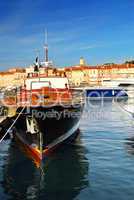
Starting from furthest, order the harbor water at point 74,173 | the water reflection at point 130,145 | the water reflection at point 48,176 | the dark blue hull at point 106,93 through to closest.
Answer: the dark blue hull at point 106,93 < the water reflection at point 130,145 < the water reflection at point 48,176 < the harbor water at point 74,173

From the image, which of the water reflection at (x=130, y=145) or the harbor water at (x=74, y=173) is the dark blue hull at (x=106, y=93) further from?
the harbor water at (x=74, y=173)

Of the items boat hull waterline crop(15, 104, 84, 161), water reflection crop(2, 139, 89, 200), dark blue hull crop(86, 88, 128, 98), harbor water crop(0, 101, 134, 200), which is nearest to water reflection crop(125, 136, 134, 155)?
harbor water crop(0, 101, 134, 200)

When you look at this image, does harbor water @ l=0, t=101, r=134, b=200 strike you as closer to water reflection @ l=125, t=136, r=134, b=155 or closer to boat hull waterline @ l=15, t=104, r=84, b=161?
water reflection @ l=125, t=136, r=134, b=155

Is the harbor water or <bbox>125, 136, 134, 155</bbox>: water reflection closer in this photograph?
the harbor water

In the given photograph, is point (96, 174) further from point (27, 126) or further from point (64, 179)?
point (27, 126)

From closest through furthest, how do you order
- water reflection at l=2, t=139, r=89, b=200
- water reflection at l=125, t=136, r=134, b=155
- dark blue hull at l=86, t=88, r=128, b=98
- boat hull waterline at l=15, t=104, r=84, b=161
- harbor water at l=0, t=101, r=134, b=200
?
harbor water at l=0, t=101, r=134, b=200
water reflection at l=2, t=139, r=89, b=200
boat hull waterline at l=15, t=104, r=84, b=161
water reflection at l=125, t=136, r=134, b=155
dark blue hull at l=86, t=88, r=128, b=98

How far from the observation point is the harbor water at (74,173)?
13.8 meters

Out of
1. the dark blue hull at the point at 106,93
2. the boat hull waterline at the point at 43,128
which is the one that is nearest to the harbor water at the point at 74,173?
the boat hull waterline at the point at 43,128

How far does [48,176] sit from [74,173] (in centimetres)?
118

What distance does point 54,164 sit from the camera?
→ 17.5 metres

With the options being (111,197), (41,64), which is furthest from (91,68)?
(111,197)

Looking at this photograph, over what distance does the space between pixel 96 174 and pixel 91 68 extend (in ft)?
546

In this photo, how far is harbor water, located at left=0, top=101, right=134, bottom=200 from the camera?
13758 millimetres

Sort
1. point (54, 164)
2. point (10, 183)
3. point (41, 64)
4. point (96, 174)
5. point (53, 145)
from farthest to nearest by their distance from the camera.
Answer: point (41, 64) → point (53, 145) → point (54, 164) → point (96, 174) → point (10, 183)
